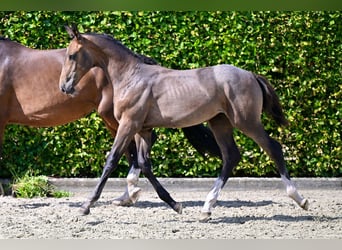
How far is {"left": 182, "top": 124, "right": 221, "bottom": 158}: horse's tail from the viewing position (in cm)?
538

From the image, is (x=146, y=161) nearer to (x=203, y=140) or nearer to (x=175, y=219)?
(x=175, y=219)

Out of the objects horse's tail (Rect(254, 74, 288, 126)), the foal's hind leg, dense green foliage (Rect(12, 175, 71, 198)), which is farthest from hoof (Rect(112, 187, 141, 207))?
horse's tail (Rect(254, 74, 288, 126))

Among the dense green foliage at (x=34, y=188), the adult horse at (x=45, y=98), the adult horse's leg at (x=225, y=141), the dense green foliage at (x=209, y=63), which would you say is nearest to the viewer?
the adult horse's leg at (x=225, y=141)

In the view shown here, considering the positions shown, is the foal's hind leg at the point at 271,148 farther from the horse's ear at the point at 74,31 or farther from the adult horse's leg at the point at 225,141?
the horse's ear at the point at 74,31

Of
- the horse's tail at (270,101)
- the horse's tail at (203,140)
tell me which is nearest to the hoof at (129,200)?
the horse's tail at (203,140)

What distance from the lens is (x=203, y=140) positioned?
5414 millimetres

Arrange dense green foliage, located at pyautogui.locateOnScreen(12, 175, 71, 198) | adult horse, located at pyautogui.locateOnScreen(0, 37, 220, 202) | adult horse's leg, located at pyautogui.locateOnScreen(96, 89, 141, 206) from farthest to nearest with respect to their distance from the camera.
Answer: dense green foliage, located at pyautogui.locateOnScreen(12, 175, 71, 198), adult horse, located at pyautogui.locateOnScreen(0, 37, 220, 202), adult horse's leg, located at pyautogui.locateOnScreen(96, 89, 141, 206)

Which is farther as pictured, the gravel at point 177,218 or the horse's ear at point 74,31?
the horse's ear at point 74,31

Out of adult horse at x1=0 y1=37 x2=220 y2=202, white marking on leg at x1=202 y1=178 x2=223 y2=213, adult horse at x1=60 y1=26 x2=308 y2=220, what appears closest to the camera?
adult horse at x1=60 y1=26 x2=308 y2=220

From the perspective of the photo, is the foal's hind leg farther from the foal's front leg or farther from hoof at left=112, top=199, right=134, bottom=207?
hoof at left=112, top=199, right=134, bottom=207

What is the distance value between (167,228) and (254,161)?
286cm

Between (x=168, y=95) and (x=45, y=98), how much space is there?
61.5 inches

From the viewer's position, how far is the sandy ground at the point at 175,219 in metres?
3.96

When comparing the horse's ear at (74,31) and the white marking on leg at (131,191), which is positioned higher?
the horse's ear at (74,31)
